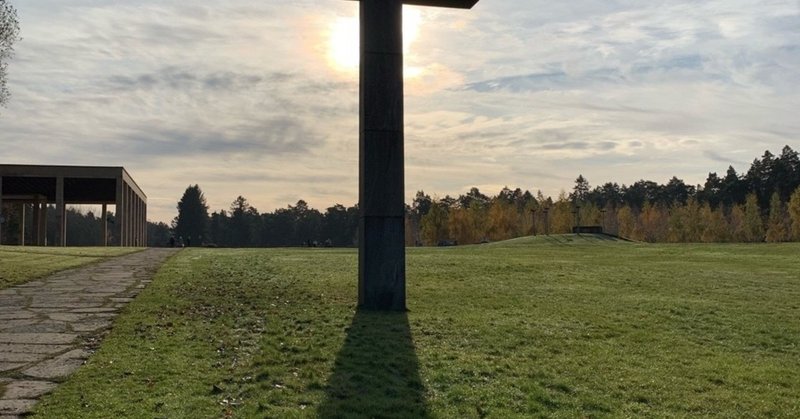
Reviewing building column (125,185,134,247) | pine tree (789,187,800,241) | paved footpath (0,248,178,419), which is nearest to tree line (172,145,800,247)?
pine tree (789,187,800,241)

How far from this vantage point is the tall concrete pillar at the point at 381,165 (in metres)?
10.2

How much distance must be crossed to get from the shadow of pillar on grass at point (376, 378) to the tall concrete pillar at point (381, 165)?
1733 millimetres

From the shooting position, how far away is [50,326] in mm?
8086

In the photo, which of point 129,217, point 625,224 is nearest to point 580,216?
point 625,224

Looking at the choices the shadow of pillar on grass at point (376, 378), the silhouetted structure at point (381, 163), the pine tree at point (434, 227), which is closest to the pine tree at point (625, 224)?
the pine tree at point (434, 227)

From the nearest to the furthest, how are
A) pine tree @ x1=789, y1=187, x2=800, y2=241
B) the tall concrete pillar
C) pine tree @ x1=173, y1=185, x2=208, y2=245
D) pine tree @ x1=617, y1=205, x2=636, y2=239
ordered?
1. the tall concrete pillar
2. pine tree @ x1=789, y1=187, x2=800, y2=241
3. pine tree @ x1=617, y1=205, x2=636, y2=239
4. pine tree @ x1=173, y1=185, x2=208, y2=245

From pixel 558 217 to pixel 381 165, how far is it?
79.8 m

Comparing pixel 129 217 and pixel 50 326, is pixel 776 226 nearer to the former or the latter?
pixel 129 217

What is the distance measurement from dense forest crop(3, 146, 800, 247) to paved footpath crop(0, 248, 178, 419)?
154 feet

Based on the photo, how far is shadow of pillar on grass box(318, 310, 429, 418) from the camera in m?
5.11

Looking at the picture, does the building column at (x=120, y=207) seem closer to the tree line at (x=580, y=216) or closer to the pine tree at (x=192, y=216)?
the tree line at (x=580, y=216)

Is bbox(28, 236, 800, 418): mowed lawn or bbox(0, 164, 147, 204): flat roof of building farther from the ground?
bbox(0, 164, 147, 204): flat roof of building

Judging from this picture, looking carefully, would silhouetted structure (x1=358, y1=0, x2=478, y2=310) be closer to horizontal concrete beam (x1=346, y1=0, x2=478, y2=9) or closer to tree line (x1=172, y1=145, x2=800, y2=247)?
horizontal concrete beam (x1=346, y1=0, x2=478, y2=9)

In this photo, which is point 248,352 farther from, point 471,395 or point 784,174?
point 784,174
